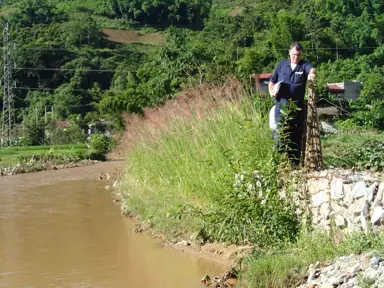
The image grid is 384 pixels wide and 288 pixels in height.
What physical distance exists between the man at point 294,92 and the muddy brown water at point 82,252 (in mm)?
1489


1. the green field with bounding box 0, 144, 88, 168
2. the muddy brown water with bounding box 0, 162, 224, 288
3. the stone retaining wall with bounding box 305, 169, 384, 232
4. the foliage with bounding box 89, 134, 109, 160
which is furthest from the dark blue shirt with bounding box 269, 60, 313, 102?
the foliage with bounding box 89, 134, 109, 160

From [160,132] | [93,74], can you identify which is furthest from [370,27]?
[160,132]

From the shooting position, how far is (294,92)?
23.1 feet

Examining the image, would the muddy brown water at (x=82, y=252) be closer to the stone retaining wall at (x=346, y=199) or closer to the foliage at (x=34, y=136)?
the stone retaining wall at (x=346, y=199)

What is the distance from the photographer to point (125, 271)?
7.22 meters

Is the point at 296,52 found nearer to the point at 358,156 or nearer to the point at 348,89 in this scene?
the point at 358,156

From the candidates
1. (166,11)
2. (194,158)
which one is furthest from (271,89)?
(166,11)

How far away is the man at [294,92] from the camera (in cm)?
699

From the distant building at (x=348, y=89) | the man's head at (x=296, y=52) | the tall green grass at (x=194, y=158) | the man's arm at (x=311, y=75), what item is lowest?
the distant building at (x=348, y=89)

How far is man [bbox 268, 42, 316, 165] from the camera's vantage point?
699cm

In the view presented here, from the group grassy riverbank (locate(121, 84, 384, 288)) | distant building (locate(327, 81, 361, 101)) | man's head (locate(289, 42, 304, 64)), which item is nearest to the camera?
grassy riverbank (locate(121, 84, 384, 288))

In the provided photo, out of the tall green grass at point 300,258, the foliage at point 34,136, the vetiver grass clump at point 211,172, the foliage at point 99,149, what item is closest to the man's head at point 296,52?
the vetiver grass clump at point 211,172

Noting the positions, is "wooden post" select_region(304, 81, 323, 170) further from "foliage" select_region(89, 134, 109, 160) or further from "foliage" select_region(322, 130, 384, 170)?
"foliage" select_region(89, 134, 109, 160)

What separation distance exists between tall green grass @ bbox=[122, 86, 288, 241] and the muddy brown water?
435 millimetres
